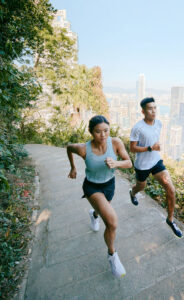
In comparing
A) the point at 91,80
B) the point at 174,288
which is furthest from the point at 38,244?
the point at 91,80

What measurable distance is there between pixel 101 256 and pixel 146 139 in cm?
173

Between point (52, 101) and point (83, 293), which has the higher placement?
point (52, 101)

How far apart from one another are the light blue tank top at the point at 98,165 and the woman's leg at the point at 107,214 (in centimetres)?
19

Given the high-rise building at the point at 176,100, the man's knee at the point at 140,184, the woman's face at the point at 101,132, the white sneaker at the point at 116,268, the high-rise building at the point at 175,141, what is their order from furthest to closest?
the high-rise building at the point at 176,100 < the high-rise building at the point at 175,141 < the man's knee at the point at 140,184 < the white sneaker at the point at 116,268 < the woman's face at the point at 101,132

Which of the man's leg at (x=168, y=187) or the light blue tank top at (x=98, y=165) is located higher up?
the light blue tank top at (x=98, y=165)

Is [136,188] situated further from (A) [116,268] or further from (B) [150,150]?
(A) [116,268]

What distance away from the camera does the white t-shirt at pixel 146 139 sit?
2.53 metres

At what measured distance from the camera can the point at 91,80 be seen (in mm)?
12633

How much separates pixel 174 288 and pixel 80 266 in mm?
1066

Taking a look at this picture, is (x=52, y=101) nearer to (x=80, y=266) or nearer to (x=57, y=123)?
(x=57, y=123)

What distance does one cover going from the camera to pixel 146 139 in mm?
2539

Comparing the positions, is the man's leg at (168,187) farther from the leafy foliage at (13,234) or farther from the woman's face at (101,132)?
the leafy foliage at (13,234)

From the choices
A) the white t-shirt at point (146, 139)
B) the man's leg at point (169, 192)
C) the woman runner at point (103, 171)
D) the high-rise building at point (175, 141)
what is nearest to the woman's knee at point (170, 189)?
the man's leg at point (169, 192)

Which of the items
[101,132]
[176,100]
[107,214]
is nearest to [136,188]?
[107,214]
